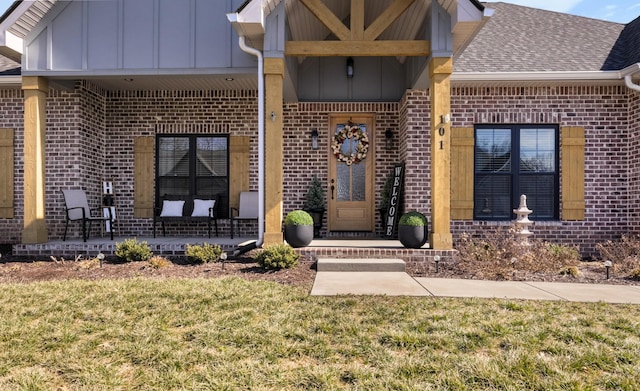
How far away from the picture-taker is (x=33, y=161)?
6844mm

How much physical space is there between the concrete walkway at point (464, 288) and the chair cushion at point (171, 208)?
4.02 metres

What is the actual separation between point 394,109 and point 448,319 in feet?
19.3

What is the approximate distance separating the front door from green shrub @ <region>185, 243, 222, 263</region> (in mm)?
2915

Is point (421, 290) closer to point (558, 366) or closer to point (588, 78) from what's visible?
point (558, 366)

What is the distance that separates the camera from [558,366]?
2553mm

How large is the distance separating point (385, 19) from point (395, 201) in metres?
3.24

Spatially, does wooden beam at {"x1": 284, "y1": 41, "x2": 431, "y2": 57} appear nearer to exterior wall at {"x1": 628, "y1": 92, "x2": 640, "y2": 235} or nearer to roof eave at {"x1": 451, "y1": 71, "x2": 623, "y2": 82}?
roof eave at {"x1": 451, "y1": 71, "x2": 623, "y2": 82}

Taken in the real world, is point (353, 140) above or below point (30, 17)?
below

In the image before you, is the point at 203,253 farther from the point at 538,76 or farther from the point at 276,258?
the point at 538,76

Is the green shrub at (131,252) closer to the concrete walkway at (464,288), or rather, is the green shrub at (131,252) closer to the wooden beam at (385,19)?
the concrete walkway at (464,288)

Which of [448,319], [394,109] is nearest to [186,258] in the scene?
[448,319]

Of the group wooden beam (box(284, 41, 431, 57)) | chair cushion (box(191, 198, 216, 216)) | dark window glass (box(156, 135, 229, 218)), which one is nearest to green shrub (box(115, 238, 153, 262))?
chair cushion (box(191, 198, 216, 216))

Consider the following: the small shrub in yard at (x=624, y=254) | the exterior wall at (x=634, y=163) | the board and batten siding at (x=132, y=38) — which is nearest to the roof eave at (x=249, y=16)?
the board and batten siding at (x=132, y=38)

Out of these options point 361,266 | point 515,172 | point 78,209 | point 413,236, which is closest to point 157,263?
point 361,266
